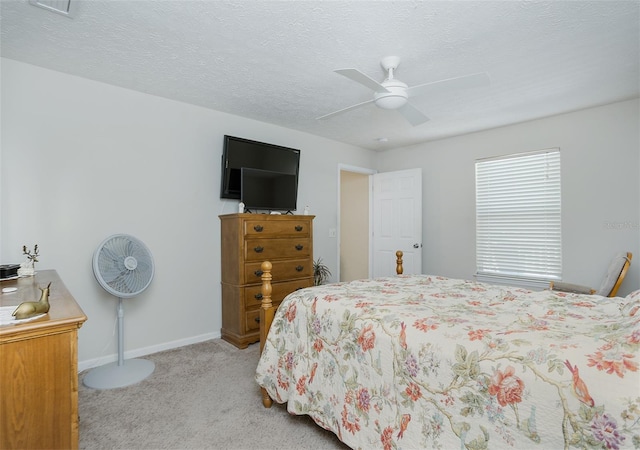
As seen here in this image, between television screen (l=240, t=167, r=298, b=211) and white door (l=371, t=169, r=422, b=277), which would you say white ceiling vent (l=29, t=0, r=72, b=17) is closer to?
television screen (l=240, t=167, r=298, b=211)

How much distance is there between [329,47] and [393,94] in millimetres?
553

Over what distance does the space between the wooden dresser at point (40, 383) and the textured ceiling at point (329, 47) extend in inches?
71.1

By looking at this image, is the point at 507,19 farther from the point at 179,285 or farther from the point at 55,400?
the point at 179,285

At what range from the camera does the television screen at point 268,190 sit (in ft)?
11.8

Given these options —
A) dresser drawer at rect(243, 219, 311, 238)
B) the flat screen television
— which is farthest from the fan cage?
the flat screen television

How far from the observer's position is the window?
379cm

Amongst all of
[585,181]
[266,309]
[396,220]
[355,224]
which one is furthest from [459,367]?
[355,224]

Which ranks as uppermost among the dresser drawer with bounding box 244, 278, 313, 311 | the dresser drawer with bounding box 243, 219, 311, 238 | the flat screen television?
the flat screen television

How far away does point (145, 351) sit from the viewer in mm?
3191

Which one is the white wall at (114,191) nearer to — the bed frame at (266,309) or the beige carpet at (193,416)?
the beige carpet at (193,416)

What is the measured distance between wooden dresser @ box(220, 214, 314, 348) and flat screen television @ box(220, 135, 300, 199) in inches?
14.4

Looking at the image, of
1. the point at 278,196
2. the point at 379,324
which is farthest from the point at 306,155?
the point at 379,324

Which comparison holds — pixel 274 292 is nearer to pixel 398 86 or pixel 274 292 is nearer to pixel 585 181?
pixel 398 86

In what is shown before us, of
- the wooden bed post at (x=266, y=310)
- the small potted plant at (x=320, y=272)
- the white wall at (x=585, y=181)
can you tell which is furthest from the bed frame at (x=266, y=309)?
the white wall at (x=585, y=181)
